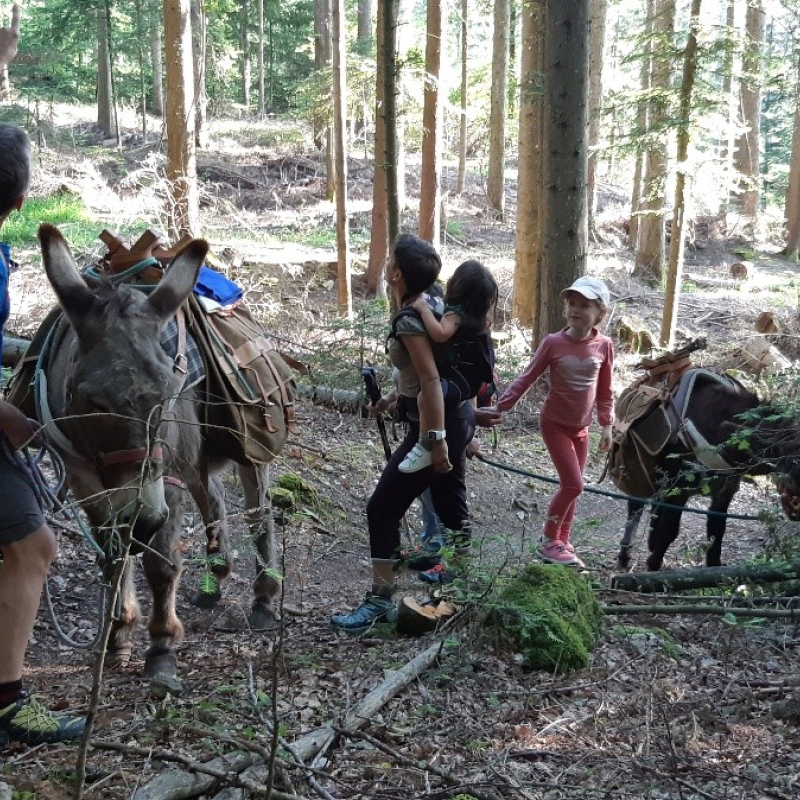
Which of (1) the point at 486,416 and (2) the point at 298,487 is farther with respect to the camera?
(2) the point at 298,487

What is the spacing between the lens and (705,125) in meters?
14.1

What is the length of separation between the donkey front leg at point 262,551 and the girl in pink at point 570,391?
5.42 feet

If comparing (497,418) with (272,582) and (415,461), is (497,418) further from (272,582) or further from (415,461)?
(272,582)

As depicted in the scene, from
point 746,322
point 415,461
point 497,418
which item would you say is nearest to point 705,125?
point 746,322

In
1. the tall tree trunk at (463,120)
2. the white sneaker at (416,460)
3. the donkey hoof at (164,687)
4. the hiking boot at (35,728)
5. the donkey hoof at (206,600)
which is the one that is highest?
the tall tree trunk at (463,120)

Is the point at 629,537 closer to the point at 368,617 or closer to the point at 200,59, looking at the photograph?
the point at 368,617

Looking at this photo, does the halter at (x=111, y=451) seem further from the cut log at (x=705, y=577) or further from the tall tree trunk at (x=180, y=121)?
the tall tree trunk at (x=180, y=121)

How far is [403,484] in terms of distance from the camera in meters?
4.70

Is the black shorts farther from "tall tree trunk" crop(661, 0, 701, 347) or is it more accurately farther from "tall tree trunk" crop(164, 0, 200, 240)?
"tall tree trunk" crop(661, 0, 701, 347)

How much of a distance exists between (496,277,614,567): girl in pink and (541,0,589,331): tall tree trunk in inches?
141

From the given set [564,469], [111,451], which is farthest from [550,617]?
[111,451]

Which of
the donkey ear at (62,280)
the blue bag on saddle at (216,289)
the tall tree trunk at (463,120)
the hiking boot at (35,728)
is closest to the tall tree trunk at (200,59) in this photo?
the tall tree trunk at (463,120)

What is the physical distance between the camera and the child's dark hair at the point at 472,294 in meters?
4.66

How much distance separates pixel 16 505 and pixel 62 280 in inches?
43.8
